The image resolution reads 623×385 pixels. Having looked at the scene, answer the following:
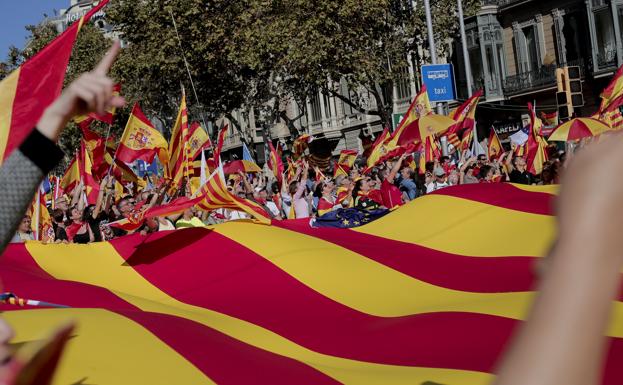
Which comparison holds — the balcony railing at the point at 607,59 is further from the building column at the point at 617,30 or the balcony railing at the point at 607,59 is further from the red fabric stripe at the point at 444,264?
the red fabric stripe at the point at 444,264

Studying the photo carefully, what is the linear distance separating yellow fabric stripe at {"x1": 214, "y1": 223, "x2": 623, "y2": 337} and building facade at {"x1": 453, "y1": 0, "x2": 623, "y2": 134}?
97.9 ft

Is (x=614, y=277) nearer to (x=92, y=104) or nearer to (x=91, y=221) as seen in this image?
(x=92, y=104)

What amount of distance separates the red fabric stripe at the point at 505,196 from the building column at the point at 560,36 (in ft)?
103

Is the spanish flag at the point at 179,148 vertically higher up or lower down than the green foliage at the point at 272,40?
lower down

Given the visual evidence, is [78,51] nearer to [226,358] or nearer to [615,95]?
[615,95]

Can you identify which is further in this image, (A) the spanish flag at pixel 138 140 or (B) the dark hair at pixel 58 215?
(A) the spanish flag at pixel 138 140

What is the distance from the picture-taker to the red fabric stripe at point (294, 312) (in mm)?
4527

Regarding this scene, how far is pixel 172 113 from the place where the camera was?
144ft

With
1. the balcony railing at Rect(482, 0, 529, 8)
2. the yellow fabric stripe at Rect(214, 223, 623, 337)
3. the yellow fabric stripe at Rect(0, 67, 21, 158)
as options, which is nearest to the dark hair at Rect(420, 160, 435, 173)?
the yellow fabric stripe at Rect(214, 223, 623, 337)

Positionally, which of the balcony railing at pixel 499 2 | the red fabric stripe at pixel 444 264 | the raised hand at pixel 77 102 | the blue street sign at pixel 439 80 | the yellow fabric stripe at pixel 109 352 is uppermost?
the balcony railing at pixel 499 2

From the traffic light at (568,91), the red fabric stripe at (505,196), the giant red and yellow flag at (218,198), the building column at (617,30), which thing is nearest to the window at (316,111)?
the building column at (617,30)

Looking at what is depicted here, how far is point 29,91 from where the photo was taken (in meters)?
3.57

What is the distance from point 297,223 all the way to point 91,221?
12.4ft

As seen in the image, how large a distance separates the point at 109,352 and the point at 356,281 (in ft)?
7.93
